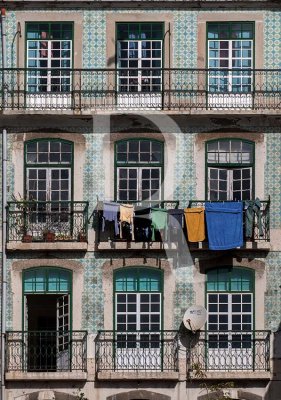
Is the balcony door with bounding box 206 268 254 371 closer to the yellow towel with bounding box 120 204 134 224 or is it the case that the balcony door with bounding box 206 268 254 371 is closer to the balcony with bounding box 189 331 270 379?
the balcony with bounding box 189 331 270 379

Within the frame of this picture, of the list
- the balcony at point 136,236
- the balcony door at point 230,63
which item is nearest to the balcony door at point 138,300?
the balcony at point 136,236

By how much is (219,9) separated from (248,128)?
122 inches

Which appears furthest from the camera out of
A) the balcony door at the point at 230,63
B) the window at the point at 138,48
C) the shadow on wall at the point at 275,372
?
the window at the point at 138,48

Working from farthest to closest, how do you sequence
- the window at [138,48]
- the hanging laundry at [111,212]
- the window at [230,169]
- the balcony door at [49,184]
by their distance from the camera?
the window at [138,48] < the window at [230,169] < the balcony door at [49,184] < the hanging laundry at [111,212]

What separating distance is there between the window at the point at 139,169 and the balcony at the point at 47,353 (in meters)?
3.72

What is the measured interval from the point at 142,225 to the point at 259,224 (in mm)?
2881

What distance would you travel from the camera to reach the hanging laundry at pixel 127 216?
51219mm

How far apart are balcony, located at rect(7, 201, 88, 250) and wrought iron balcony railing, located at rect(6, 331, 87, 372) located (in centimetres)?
233

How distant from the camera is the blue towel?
2014 inches

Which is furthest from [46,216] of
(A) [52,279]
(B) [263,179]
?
(B) [263,179]

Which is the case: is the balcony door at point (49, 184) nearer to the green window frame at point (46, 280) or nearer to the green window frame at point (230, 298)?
the green window frame at point (46, 280)

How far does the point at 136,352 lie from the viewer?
51406mm

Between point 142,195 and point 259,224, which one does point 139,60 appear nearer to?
point 142,195

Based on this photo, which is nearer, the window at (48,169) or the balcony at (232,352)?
the balcony at (232,352)
